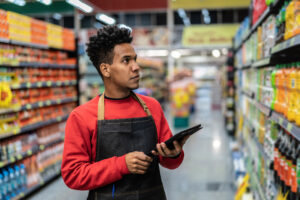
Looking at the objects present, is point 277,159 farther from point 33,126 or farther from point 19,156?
point 33,126

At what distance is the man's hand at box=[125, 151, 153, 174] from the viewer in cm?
147

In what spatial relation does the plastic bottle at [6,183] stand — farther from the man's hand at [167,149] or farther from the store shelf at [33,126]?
the man's hand at [167,149]

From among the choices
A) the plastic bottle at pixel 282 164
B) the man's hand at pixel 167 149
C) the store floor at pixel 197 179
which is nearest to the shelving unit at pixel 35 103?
the store floor at pixel 197 179

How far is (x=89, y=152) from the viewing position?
1639 mm

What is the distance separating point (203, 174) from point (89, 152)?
4035 millimetres

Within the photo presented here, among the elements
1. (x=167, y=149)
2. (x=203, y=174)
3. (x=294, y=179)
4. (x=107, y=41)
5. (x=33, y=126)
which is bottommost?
(x=203, y=174)

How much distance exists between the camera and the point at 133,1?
52.2 ft

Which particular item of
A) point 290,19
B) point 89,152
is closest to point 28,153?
point 89,152

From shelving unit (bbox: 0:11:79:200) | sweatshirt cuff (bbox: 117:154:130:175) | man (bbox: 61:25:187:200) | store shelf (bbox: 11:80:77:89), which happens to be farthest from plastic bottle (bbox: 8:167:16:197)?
sweatshirt cuff (bbox: 117:154:130:175)

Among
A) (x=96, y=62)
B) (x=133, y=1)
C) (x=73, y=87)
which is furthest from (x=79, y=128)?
(x=133, y=1)

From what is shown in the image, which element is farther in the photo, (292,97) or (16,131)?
(16,131)

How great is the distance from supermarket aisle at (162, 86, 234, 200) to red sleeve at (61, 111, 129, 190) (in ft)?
9.54

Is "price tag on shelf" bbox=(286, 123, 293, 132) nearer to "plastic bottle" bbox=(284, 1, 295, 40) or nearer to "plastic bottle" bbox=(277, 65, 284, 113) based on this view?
"plastic bottle" bbox=(277, 65, 284, 113)

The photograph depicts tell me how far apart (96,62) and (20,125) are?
3110 mm
